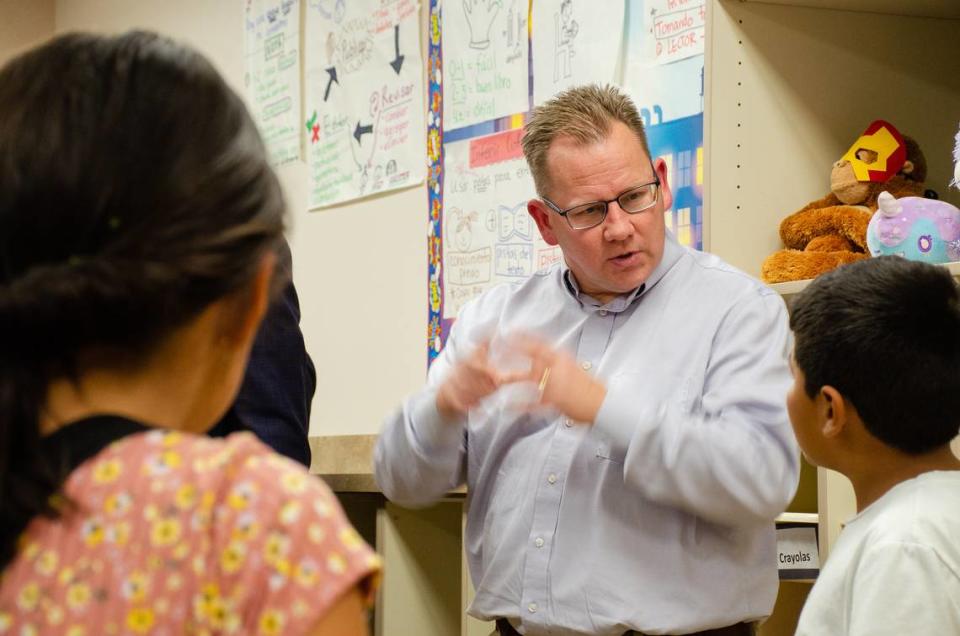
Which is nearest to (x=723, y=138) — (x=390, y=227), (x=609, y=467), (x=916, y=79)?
(x=916, y=79)

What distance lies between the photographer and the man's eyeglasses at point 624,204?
1.77 m

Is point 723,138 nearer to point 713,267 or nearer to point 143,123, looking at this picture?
point 713,267

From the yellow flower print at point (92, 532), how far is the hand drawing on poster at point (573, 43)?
2280mm

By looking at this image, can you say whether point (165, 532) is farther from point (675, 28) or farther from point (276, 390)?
point (675, 28)

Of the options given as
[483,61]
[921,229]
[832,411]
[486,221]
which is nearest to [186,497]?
[832,411]

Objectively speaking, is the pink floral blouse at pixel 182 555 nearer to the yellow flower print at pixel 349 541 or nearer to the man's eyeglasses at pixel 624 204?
the yellow flower print at pixel 349 541

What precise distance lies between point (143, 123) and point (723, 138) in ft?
4.50

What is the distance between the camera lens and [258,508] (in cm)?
68

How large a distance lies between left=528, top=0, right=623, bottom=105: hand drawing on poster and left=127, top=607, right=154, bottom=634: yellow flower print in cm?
230

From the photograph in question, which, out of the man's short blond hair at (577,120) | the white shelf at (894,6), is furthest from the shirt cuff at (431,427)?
the white shelf at (894,6)

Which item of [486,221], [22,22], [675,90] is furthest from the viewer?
[22,22]

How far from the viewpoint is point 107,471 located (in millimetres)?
695

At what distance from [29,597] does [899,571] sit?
3.10 ft

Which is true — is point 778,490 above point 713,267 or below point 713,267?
below
